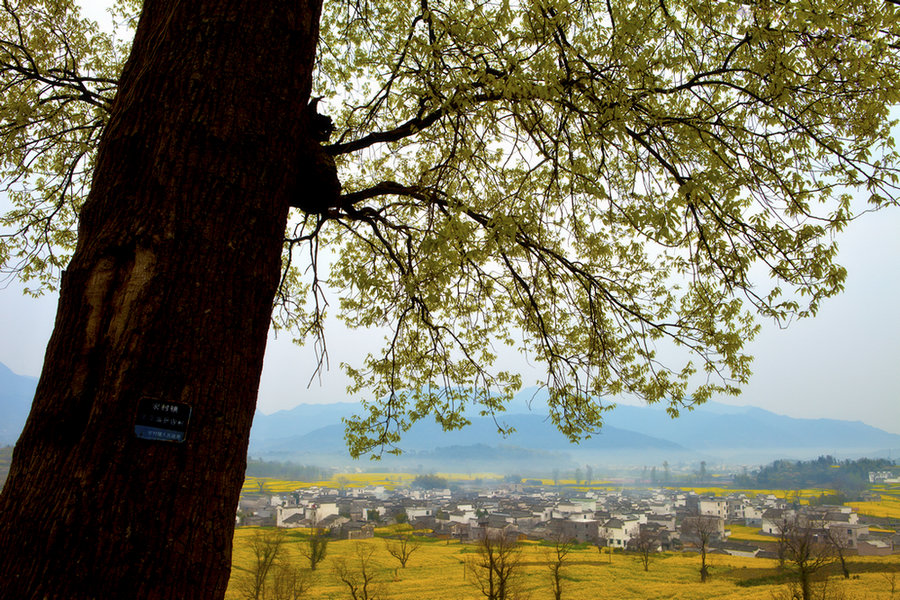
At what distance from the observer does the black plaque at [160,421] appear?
53.0 inches

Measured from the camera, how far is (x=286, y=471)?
1934cm

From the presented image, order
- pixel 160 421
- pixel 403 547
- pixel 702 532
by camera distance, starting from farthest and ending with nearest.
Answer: pixel 403 547 → pixel 702 532 → pixel 160 421

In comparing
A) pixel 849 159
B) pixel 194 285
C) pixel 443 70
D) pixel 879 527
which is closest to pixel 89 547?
pixel 194 285

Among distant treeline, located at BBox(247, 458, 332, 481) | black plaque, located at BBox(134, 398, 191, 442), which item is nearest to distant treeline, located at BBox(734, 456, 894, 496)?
distant treeline, located at BBox(247, 458, 332, 481)

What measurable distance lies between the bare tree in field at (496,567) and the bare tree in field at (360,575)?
8.02ft

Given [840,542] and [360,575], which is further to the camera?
[360,575]

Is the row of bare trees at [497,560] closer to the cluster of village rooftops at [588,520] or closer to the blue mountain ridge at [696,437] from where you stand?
the cluster of village rooftops at [588,520]

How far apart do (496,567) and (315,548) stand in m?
4.57

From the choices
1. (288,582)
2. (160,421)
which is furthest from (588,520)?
(160,421)

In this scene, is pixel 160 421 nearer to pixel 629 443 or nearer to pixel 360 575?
pixel 360 575

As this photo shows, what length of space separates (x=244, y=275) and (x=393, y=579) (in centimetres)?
1369

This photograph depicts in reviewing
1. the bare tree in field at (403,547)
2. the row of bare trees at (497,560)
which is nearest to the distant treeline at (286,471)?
the row of bare trees at (497,560)

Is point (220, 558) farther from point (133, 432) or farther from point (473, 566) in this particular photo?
point (473, 566)

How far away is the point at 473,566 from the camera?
1289 centimetres
